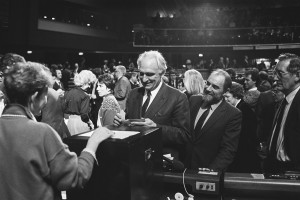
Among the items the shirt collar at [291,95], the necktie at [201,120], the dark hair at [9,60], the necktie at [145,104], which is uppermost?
the dark hair at [9,60]

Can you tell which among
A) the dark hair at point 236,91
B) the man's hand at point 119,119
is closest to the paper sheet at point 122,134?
the man's hand at point 119,119

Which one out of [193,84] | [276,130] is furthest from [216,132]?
[193,84]

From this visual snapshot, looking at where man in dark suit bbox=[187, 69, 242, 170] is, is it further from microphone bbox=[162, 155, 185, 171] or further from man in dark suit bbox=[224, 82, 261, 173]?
microphone bbox=[162, 155, 185, 171]

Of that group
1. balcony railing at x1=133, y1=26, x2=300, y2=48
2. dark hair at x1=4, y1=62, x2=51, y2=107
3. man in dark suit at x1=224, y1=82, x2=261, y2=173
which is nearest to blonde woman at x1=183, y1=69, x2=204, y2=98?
man in dark suit at x1=224, y1=82, x2=261, y2=173

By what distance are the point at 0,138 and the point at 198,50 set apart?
15.4 meters

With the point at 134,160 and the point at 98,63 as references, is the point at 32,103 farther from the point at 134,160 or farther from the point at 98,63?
the point at 98,63

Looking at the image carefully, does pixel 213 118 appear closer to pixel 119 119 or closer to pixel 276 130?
pixel 276 130

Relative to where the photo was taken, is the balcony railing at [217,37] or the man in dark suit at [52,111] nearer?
the man in dark suit at [52,111]

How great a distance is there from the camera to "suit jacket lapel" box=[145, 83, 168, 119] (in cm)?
217

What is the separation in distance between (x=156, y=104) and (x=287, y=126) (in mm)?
1041

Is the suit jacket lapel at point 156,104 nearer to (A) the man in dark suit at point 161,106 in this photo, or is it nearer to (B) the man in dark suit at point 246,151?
(A) the man in dark suit at point 161,106

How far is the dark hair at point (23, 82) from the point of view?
128 centimetres

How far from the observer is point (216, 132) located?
2.57 metres

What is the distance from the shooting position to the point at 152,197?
146cm
